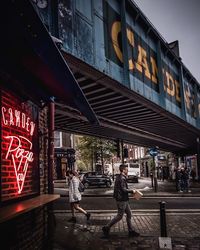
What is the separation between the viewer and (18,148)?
5.14 metres

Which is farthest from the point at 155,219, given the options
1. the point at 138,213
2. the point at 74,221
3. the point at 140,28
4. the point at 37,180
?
the point at 140,28

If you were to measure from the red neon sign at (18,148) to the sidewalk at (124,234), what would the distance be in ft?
6.40

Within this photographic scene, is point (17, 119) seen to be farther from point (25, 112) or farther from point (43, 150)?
point (43, 150)

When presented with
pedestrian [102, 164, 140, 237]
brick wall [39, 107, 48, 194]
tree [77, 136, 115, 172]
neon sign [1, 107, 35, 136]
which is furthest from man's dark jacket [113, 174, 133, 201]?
tree [77, 136, 115, 172]

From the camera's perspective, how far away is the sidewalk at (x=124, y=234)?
6.79 meters

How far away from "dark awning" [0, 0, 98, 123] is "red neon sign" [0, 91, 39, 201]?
0.35 metres

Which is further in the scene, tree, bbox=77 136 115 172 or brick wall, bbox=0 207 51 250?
tree, bbox=77 136 115 172

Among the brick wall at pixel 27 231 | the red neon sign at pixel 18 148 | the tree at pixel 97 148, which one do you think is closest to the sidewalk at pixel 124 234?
the brick wall at pixel 27 231

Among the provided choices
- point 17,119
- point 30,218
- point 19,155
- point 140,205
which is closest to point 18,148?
point 19,155

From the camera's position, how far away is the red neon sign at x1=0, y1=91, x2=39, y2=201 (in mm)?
4633

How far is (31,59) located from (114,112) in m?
13.4

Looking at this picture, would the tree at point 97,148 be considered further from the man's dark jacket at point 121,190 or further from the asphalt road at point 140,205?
the man's dark jacket at point 121,190

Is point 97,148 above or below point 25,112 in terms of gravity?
above

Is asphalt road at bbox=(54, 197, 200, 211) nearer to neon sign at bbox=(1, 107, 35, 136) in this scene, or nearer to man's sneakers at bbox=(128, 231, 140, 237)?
man's sneakers at bbox=(128, 231, 140, 237)
